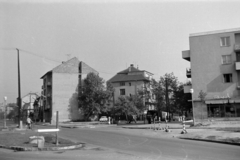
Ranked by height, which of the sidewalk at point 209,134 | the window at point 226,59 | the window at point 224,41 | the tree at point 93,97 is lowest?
the sidewalk at point 209,134

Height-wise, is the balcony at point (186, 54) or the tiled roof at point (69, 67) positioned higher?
the tiled roof at point (69, 67)

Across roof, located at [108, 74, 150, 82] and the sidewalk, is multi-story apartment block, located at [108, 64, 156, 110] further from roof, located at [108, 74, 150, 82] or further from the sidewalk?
the sidewalk

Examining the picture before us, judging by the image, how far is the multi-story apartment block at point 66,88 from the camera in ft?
216

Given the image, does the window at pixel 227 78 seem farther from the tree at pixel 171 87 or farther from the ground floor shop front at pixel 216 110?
the tree at pixel 171 87

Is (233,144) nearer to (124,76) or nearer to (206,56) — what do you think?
(206,56)

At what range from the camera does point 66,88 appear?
2645 inches

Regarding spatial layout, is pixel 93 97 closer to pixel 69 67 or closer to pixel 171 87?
pixel 69 67

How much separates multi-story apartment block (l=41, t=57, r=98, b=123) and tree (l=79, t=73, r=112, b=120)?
10.0 ft

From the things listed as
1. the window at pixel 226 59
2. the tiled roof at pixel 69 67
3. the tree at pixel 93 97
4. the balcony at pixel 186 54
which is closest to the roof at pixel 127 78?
the tree at pixel 93 97

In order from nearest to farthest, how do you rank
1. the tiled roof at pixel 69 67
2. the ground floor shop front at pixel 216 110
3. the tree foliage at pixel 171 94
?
the ground floor shop front at pixel 216 110
the tree foliage at pixel 171 94
the tiled roof at pixel 69 67

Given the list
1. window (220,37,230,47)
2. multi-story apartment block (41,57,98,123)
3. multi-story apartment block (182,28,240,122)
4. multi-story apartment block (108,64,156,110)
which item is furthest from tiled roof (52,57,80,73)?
window (220,37,230,47)

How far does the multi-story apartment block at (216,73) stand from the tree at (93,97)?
27370mm

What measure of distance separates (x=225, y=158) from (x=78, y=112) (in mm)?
58110

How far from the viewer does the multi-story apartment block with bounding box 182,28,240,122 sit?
3812 centimetres
